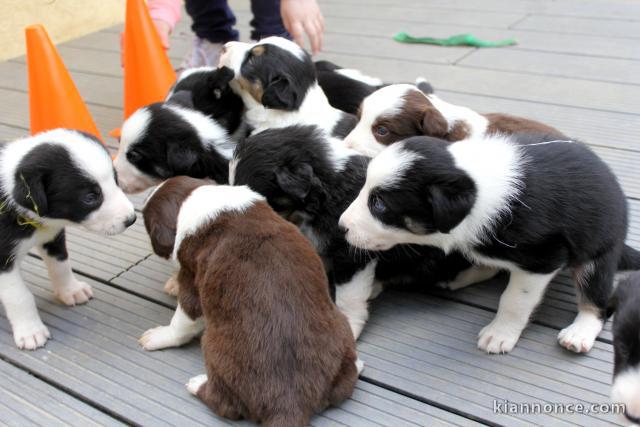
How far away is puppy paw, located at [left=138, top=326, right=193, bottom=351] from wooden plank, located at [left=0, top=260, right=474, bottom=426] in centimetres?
3

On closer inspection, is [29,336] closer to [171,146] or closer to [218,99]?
[171,146]

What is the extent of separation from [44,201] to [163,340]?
80cm

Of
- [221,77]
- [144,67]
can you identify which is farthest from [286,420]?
[144,67]

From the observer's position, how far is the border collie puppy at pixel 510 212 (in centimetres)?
256

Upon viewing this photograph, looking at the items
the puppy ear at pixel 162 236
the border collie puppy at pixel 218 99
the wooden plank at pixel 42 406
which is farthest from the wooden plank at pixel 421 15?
the wooden plank at pixel 42 406

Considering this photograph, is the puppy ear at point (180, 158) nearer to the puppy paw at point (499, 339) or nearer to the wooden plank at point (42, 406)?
the wooden plank at point (42, 406)

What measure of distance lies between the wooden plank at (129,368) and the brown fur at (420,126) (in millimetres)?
1475

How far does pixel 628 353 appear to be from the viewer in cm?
191

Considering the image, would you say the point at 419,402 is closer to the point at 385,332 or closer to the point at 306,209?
the point at 385,332

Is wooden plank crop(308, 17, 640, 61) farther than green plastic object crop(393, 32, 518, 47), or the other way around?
green plastic object crop(393, 32, 518, 47)

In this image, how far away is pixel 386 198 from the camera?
2.62m

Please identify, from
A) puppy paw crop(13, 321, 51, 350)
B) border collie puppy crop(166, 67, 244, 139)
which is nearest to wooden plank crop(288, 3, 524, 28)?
border collie puppy crop(166, 67, 244, 139)

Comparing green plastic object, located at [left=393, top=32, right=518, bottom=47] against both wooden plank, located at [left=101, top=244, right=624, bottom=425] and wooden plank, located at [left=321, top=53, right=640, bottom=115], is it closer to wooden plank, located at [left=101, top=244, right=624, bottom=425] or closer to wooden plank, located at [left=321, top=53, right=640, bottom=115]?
wooden plank, located at [left=321, top=53, right=640, bottom=115]

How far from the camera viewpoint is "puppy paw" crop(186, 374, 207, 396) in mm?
2630
